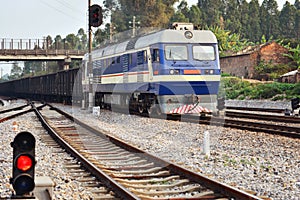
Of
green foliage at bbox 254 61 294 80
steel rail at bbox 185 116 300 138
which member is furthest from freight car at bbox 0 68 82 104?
green foliage at bbox 254 61 294 80

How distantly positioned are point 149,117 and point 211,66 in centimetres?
307

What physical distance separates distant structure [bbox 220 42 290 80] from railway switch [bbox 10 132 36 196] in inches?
1804

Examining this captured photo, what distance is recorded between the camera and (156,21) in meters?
72.9

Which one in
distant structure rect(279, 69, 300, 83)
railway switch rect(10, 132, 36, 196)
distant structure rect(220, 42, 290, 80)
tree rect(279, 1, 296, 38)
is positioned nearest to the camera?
railway switch rect(10, 132, 36, 196)

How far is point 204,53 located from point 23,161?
51.3 feet

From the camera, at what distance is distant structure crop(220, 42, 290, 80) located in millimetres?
50406

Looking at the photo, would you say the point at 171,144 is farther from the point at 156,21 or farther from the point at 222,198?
the point at 156,21

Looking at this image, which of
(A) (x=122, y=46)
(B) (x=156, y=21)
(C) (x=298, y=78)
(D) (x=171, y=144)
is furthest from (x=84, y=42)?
(D) (x=171, y=144)

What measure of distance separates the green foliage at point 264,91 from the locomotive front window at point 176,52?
1205 cm

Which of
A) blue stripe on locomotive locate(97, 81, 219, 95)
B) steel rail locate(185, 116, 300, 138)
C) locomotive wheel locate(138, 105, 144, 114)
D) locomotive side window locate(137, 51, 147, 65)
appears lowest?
steel rail locate(185, 116, 300, 138)

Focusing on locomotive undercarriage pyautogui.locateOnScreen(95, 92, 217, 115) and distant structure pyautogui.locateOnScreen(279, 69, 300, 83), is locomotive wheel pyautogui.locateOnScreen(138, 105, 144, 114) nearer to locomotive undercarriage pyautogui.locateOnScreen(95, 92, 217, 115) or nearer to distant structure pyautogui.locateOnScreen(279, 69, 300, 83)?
locomotive undercarriage pyautogui.locateOnScreen(95, 92, 217, 115)

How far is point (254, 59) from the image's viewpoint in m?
50.4

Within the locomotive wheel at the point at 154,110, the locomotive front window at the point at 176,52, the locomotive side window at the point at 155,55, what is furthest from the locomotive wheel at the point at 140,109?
the locomotive front window at the point at 176,52

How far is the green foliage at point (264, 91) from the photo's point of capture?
3064 cm
